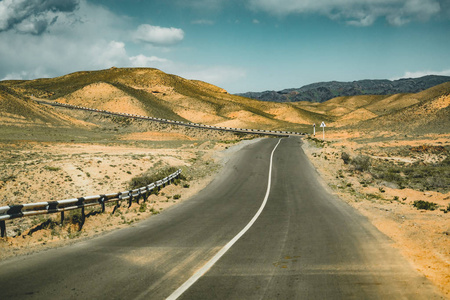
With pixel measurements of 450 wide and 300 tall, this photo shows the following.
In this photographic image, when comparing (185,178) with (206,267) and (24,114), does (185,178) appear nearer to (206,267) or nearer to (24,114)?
(206,267)

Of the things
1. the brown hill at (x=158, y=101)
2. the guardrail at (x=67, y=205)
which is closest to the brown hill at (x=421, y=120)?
the brown hill at (x=158, y=101)

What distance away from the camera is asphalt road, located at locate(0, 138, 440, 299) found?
19.9 ft

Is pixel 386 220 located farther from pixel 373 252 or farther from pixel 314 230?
pixel 373 252

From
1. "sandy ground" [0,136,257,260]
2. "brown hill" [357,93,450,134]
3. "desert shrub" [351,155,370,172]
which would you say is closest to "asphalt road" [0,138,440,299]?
"sandy ground" [0,136,257,260]

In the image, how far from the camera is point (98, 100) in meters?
120

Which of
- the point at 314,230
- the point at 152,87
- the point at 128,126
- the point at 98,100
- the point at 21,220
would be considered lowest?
the point at 21,220

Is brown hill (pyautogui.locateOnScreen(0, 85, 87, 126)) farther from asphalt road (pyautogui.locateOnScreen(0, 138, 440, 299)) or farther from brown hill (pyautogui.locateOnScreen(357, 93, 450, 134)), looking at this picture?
brown hill (pyautogui.locateOnScreen(357, 93, 450, 134))

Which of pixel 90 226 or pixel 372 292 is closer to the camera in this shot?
pixel 372 292

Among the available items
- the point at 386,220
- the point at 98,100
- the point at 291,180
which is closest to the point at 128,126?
the point at 98,100

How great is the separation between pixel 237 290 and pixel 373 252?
437cm

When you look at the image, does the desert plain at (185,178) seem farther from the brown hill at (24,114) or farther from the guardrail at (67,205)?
the guardrail at (67,205)

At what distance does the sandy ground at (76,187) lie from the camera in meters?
10.9

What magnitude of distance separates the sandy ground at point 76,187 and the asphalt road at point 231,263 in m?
1.55

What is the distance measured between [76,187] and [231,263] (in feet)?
60.7
